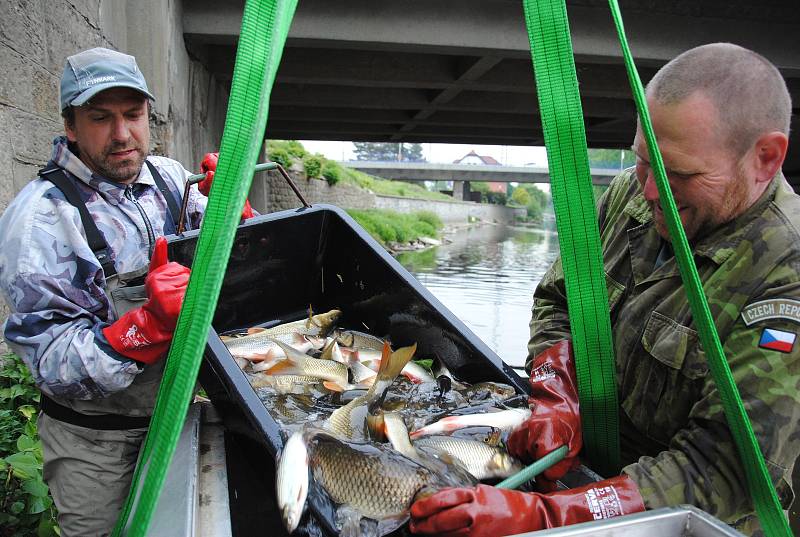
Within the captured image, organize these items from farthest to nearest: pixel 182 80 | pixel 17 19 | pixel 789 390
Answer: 1. pixel 182 80
2. pixel 17 19
3. pixel 789 390

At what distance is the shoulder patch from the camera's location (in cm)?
155

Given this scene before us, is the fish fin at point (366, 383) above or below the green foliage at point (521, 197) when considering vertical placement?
below

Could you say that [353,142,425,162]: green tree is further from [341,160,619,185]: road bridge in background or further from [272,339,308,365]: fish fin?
[272,339,308,365]: fish fin

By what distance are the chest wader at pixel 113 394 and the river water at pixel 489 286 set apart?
434 cm

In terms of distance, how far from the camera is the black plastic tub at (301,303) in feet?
5.94

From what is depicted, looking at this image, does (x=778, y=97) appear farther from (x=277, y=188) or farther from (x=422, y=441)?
(x=277, y=188)

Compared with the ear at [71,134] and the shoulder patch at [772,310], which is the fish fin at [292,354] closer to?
the ear at [71,134]

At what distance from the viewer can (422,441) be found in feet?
5.74

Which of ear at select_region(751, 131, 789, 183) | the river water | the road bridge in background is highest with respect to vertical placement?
the road bridge in background

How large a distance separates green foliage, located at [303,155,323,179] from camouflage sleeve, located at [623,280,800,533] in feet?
77.4

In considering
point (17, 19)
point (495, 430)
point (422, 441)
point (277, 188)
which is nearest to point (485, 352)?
point (495, 430)

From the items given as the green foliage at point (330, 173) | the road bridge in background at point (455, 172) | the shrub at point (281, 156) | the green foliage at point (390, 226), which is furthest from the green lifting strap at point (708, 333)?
the road bridge in background at point (455, 172)

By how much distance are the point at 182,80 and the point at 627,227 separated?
687cm

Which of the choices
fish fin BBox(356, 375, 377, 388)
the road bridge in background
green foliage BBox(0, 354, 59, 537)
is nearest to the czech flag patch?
fish fin BBox(356, 375, 377, 388)
